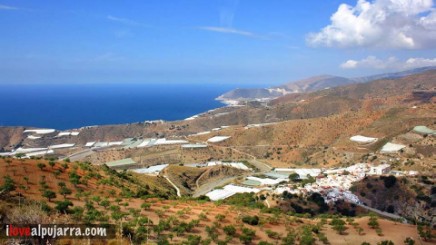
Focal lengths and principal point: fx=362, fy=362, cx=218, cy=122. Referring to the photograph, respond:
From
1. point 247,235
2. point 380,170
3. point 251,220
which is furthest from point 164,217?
point 380,170

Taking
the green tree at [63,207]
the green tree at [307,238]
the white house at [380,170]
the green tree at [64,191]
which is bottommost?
the white house at [380,170]

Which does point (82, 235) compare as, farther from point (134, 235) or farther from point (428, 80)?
point (428, 80)

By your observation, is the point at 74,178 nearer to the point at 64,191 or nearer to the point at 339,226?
the point at 64,191

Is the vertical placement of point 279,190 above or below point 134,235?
below

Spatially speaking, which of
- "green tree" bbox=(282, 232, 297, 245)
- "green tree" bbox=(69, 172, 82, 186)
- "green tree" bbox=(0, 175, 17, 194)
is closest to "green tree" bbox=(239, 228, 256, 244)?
"green tree" bbox=(282, 232, 297, 245)

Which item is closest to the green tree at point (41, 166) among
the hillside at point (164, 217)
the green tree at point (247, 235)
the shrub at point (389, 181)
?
the hillside at point (164, 217)

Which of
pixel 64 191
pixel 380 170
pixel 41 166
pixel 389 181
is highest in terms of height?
pixel 41 166

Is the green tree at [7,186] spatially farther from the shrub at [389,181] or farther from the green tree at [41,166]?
the shrub at [389,181]

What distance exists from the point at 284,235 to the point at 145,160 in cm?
7258

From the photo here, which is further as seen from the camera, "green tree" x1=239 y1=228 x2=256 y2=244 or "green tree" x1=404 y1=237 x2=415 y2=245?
"green tree" x1=404 y1=237 x2=415 y2=245

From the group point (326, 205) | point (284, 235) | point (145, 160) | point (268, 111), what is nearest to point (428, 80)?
point (268, 111)

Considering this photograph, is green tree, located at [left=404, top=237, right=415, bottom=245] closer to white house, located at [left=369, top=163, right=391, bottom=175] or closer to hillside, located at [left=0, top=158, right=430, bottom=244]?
hillside, located at [left=0, top=158, right=430, bottom=244]

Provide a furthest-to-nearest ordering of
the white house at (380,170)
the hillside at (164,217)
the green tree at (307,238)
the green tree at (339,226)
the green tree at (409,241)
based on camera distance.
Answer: the white house at (380,170) < the green tree at (339,226) < the green tree at (409,241) < the green tree at (307,238) < the hillside at (164,217)

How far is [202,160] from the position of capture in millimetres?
88500
